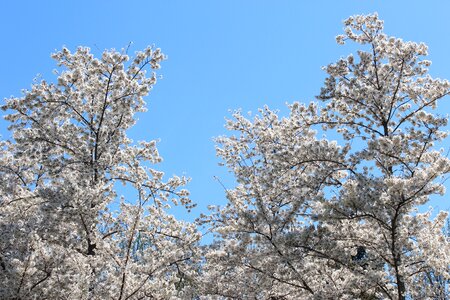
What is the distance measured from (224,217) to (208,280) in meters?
1.56

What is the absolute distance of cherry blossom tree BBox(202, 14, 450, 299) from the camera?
28.4ft

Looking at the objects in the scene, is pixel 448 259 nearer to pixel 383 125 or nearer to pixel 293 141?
pixel 383 125

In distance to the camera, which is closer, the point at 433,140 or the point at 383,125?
the point at 433,140

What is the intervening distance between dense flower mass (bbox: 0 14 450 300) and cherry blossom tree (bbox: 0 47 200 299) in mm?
37

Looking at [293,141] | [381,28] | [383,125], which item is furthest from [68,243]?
[381,28]

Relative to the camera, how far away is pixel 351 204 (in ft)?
28.0

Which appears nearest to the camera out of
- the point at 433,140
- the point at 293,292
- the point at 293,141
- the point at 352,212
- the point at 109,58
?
the point at 352,212

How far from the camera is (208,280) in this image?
36.9ft

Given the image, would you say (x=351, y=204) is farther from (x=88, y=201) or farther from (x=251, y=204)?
(x=88, y=201)

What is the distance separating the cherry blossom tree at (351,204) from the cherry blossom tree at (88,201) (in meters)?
1.44

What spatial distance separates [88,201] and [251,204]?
3.59 meters

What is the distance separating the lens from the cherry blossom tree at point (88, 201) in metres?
9.34

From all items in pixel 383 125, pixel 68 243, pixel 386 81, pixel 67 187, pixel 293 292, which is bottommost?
pixel 293 292

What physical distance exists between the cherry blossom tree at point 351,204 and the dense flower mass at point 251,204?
0.03m
